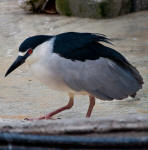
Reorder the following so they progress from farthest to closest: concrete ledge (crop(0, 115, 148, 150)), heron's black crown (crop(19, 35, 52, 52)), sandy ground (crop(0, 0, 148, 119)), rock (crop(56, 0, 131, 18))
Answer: rock (crop(56, 0, 131, 18))
sandy ground (crop(0, 0, 148, 119))
heron's black crown (crop(19, 35, 52, 52))
concrete ledge (crop(0, 115, 148, 150))

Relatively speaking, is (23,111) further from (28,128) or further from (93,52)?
(28,128)

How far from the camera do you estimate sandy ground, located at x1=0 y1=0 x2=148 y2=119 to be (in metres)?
5.83

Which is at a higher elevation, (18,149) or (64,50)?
(18,149)

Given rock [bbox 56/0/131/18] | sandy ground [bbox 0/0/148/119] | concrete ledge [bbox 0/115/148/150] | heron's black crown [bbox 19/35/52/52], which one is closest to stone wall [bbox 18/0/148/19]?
rock [bbox 56/0/131/18]

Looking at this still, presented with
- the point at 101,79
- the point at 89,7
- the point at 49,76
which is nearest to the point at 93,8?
the point at 89,7

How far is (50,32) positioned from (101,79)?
4.41m

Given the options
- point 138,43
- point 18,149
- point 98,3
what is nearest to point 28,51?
point 18,149

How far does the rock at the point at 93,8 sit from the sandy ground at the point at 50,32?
0.54 ft

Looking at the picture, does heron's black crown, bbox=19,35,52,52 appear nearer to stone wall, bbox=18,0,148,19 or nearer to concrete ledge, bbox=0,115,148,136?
concrete ledge, bbox=0,115,148,136

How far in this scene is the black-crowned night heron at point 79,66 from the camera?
16.2 ft

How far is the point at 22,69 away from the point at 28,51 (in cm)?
250

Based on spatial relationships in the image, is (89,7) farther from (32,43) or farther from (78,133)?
(78,133)

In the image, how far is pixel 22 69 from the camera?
751 cm

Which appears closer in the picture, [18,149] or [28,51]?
[18,149]
